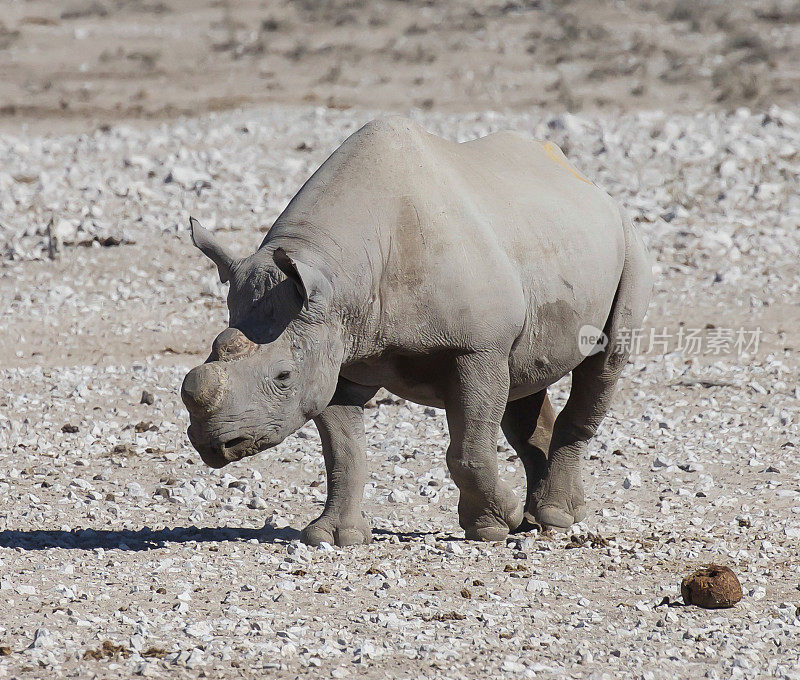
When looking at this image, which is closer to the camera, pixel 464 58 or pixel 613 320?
pixel 613 320

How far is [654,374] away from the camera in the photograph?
10.5 meters

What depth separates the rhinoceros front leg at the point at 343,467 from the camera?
22.0 feet

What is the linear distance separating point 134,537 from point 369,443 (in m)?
2.41

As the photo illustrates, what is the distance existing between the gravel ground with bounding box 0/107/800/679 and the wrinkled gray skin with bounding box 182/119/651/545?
53cm

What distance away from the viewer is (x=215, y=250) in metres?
6.07

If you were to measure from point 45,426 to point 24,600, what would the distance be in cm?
361

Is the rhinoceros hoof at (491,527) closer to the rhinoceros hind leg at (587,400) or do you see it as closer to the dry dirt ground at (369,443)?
the dry dirt ground at (369,443)

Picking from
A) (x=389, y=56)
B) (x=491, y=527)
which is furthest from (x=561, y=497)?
(x=389, y=56)

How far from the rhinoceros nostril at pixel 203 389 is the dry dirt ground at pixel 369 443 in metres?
0.84

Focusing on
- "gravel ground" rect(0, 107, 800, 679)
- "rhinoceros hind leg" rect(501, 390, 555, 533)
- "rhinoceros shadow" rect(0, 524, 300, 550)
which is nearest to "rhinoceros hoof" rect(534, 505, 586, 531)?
"gravel ground" rect(0, 107, 800, 679)

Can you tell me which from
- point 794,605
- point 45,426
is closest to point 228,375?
point 794,605

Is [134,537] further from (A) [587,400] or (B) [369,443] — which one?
(A) [587,400]

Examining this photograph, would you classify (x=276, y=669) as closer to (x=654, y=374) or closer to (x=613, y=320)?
(x=613, y=320)

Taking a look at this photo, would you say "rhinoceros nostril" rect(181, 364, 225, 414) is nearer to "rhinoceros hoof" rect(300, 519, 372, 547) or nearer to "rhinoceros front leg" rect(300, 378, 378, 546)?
"rhinoceros front leg" rect(300, 378, 378, 546)
